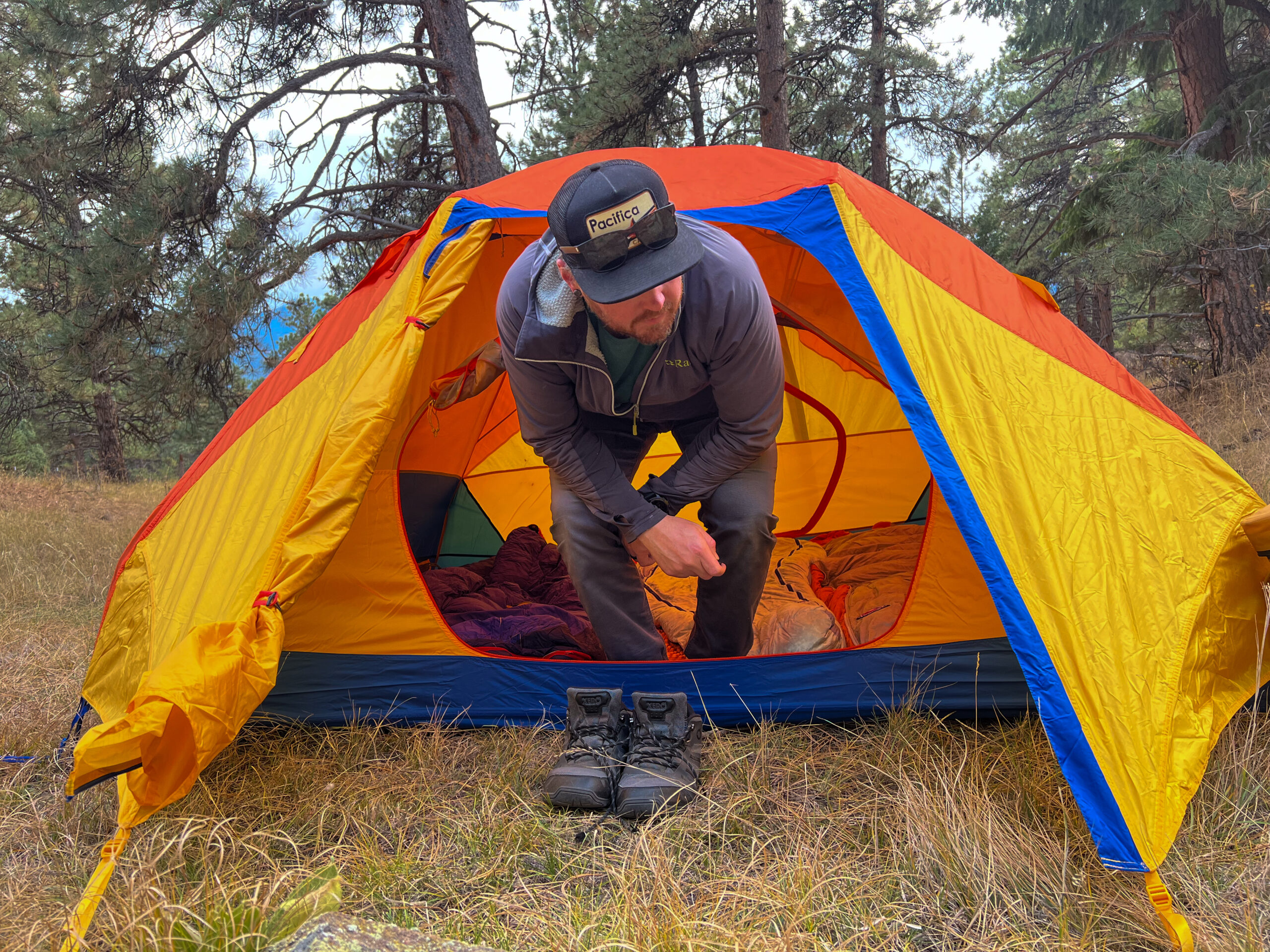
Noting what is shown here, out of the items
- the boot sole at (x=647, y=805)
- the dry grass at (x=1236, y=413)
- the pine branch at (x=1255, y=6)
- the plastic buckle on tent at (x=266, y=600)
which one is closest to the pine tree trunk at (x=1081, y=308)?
the dry grass at (x=1236, y=413)

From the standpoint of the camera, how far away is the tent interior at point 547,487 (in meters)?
2.13

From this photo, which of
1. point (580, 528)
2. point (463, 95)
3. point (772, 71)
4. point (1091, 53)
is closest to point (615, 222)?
point (580, 528)

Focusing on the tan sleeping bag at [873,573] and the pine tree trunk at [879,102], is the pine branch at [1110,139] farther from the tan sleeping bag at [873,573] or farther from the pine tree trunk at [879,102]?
the tan sleeping bag at [873,573]

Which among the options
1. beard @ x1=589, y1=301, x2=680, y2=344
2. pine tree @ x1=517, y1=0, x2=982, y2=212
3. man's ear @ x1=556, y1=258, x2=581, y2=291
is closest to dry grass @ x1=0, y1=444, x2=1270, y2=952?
beard @ x1=589, y1=301, x2=680, y2=344

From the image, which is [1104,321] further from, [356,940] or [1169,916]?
[356,940]

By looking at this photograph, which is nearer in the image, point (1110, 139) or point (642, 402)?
point (642, 402)

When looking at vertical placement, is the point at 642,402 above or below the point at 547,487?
above

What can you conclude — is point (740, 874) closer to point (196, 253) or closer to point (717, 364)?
point (717, 364)

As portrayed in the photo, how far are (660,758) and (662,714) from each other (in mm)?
92

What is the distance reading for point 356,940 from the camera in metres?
1.10

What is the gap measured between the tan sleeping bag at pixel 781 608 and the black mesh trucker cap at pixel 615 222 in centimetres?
94

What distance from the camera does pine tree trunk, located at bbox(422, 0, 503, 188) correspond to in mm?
5004

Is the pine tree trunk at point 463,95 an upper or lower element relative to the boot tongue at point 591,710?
upper

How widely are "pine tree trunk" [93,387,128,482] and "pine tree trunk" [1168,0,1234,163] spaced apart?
9.60m
